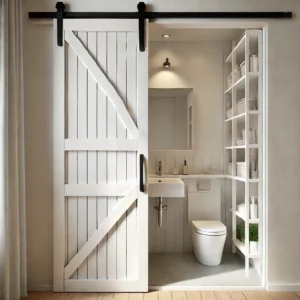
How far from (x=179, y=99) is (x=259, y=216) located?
1.63 metres

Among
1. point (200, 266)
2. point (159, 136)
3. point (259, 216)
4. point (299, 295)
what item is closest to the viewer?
point (299, 295)

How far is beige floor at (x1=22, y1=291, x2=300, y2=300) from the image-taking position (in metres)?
2.58

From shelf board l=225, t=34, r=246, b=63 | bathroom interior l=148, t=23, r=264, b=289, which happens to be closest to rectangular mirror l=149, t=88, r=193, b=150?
bathroom interior l=148, t=23, r=264, b=289

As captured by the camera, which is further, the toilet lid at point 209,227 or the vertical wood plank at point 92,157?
the toilet lid at point 209,227

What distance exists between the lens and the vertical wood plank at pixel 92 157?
8.83 feet

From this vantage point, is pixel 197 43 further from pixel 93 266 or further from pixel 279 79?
pixel 93 266

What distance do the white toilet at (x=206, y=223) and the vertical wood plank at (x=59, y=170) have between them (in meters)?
1.40

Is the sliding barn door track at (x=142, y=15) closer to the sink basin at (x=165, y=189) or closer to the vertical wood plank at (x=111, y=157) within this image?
the vertical wood plank at (x=111, y=157)

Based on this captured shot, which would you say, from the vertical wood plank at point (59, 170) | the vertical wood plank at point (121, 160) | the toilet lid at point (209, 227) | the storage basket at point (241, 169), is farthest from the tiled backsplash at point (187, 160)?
the vertical wood plank at point (59, 170)

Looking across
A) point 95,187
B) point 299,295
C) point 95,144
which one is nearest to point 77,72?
point 95,144

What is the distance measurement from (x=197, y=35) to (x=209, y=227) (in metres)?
2.12

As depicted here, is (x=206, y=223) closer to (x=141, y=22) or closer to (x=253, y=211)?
(x=253, y=211)

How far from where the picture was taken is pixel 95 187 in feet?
8.77

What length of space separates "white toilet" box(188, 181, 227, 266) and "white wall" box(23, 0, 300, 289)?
2.04 feet
